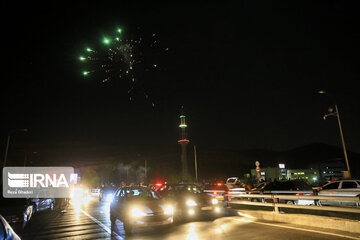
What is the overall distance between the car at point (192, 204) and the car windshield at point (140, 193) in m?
1.54

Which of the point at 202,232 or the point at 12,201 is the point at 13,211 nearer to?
the point at 12,201

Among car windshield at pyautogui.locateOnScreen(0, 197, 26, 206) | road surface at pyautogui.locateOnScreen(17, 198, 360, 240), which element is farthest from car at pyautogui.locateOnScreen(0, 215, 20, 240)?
car windshield at pyautogui.locateOnScreen(0, 197, 26, 206)

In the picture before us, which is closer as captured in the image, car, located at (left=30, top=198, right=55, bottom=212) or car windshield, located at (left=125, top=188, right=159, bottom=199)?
car windshield, located at (left=125, top=188, right=159, bottom=199)

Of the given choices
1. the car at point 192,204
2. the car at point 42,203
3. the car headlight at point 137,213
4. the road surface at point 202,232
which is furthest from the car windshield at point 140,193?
the car at point 42,203

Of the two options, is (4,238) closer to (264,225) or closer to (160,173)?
(264,225)

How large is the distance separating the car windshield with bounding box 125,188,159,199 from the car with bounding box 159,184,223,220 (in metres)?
1.54

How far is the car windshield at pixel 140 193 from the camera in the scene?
34.2 ft

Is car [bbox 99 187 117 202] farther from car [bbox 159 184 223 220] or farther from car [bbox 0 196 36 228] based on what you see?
car [bbox 159 184 223 220]

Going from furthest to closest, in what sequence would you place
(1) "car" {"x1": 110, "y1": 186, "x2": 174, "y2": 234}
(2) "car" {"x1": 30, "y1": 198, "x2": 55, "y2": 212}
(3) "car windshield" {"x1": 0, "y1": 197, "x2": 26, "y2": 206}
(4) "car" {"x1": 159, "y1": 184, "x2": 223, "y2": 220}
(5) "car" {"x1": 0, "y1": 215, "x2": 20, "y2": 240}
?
(2) "car" {"x1": 30, "y1": 198, "x2": 55, "y2": 212} < (4) "car" {"x1": 159, "y1": 184, "x2": 223, "y2": 220} < (3) "car windshield" {"x1": 0, "y1": 197, "x2": 26, "y2": 206} < (1) "car" {"x1": 110, "y1": 186, "x2": 174, "y2": 234} < (5) "car" {"x1": 0, "y1": 215, "x2": 20, "y2": 240}

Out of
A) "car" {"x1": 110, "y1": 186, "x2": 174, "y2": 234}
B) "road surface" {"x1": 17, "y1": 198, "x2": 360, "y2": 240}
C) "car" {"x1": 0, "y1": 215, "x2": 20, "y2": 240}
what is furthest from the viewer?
"car" {"x1": 110, "y1": 186, "x2": 174, "y2": 234}

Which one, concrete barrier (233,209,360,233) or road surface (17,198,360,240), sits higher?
concrete barrier (233,209,360,233)

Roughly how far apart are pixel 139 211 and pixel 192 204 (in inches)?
136

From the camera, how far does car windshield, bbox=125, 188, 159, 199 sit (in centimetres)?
1043

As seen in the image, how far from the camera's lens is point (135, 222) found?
9070mm
